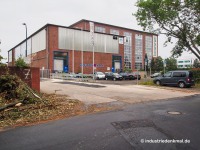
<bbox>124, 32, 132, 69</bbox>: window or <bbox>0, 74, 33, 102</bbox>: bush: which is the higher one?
<bbox>124, 32, 132, 69</bbox>: window

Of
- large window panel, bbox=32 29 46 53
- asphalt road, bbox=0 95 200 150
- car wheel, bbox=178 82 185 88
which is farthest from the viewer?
large window panel, bbox=32 29 46 53

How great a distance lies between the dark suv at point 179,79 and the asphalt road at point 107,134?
1469 centimetres

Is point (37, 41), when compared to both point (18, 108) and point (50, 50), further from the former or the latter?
point (18, 108)

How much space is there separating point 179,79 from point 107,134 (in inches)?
707

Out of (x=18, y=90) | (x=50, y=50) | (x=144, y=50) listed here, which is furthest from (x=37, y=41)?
(x=18, y=90)

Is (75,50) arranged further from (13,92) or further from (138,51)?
(13,92)

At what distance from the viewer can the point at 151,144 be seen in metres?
4.46

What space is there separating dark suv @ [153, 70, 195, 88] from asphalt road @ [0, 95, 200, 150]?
578 inches

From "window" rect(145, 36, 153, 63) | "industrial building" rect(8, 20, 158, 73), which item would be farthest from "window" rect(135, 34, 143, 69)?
"window" rect(145, 36, 153, 63)

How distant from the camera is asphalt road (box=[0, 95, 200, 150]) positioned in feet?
14.4

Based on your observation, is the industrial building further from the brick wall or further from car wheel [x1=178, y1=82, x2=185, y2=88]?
the brick wall

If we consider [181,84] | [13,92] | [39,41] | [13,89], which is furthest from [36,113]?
[39,41]

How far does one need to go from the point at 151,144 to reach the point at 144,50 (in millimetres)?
78338

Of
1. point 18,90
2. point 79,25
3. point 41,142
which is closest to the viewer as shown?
point 41,142
